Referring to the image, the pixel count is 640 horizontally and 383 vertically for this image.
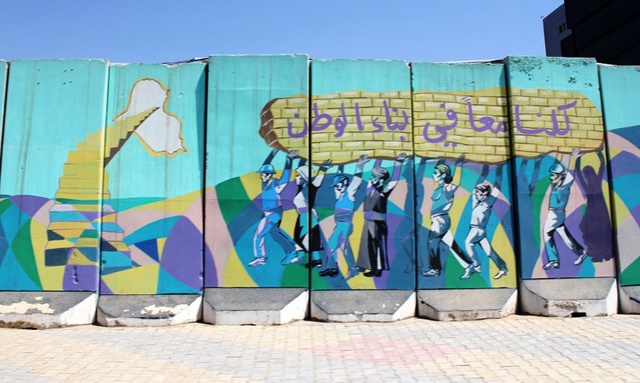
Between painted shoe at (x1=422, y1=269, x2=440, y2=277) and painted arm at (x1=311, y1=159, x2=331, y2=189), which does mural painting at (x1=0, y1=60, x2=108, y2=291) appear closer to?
painted arm at (x1=311, y1=159, x2=331, y2=189)

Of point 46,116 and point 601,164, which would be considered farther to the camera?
point 601,164

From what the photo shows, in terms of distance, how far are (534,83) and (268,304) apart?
19.5 feet

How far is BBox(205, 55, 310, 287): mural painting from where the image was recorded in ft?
25.3

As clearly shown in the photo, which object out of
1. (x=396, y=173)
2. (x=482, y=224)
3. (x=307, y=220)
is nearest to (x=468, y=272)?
(x=482, y=224)

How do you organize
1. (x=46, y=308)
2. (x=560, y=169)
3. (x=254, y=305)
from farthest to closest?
(x=560, y=169), (x=254, y=305), (x=46, y=308)

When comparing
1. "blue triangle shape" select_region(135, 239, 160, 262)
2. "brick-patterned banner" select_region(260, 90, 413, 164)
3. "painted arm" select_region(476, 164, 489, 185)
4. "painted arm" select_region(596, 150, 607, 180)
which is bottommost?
"blue triangle shape" select_region(135, 239, 160, 262)

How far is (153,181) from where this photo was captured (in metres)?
7.87

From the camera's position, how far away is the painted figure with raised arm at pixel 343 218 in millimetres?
7762

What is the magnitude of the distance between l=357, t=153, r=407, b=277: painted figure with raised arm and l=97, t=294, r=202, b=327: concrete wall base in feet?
9.21

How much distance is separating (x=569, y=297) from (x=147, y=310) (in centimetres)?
677

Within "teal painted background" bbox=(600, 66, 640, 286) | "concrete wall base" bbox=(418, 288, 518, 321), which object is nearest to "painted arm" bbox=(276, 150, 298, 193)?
"concrete wall base" bbox=(418, 288, 518, 321)

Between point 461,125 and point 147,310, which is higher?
point 461,125

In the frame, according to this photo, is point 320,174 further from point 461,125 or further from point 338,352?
point 338,352

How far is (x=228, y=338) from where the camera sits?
21.6ft
